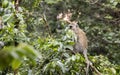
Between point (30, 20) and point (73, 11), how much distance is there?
3213 millimetres

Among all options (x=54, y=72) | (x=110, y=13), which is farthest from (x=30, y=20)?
(x=110, y=13)

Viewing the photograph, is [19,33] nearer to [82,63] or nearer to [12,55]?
[82,63]

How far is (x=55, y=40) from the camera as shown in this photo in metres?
1.97

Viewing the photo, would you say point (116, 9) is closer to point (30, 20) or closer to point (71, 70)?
point (30, 20)

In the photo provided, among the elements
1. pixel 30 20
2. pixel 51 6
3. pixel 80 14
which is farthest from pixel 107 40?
pixel 30 20

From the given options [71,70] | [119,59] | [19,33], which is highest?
[19,33]

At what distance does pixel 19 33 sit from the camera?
6.51ft

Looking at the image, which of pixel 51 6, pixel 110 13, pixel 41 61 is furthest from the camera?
pixel 51 6

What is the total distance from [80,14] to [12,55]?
5.51 meters

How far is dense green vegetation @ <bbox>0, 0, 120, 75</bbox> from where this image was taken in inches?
23.5

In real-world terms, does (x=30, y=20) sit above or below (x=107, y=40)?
above

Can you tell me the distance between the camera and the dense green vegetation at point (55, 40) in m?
0.60

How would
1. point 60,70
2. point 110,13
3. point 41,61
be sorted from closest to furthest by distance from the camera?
point 60,70 < point 41,61 < point 110,13

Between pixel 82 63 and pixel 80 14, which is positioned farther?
pixel 80 14
